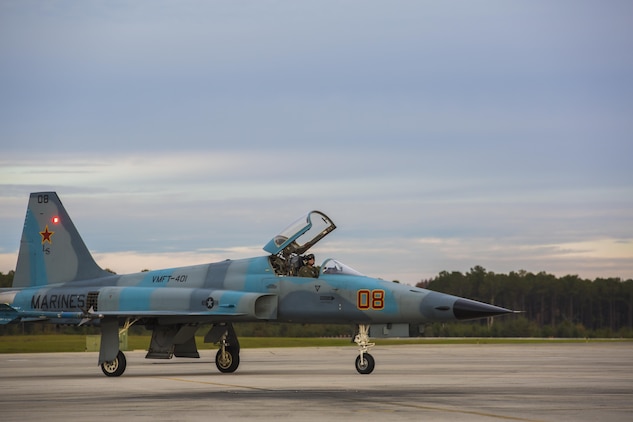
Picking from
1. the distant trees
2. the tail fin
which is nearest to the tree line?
the distant trees

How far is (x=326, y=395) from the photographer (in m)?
14.7

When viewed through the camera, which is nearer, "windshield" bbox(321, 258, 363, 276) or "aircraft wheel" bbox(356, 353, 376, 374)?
"aircraft wheel" bbox(356, 353, 376, 374)

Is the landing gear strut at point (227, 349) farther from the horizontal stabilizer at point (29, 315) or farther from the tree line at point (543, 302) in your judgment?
the tree line at point (543, 302)

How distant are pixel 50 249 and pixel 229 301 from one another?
5.65 m

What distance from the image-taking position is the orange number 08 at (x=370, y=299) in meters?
20.2

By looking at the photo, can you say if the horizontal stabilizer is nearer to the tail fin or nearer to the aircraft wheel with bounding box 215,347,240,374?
the tail fin

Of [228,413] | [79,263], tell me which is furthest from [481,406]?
[79,263]

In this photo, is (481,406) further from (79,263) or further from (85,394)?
(79,263)

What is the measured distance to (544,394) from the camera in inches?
576

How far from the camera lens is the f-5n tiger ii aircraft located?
2020 centimetres

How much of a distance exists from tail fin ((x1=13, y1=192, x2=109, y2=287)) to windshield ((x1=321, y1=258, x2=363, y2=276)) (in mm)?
6162

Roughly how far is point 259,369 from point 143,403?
10363mm

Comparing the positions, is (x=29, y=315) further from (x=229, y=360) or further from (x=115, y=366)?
(x=229, y=360)

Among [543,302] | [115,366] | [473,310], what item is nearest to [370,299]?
[473,310]
